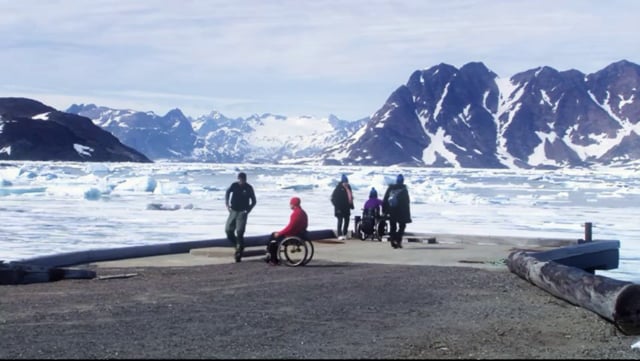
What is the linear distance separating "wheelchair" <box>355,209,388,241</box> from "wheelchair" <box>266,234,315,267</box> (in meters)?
5.78

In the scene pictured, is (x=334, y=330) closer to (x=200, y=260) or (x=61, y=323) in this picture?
(x=61, y=323)

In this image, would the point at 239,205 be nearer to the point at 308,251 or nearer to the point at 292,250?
the point at 292,250

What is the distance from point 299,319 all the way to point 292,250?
6.52m

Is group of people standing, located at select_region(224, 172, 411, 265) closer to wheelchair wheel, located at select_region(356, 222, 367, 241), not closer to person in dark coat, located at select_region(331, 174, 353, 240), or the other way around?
person in dark coat, located at select_region(331, 174, 353, 240)

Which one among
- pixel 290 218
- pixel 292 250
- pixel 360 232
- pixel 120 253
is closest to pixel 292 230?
pixel 290 218

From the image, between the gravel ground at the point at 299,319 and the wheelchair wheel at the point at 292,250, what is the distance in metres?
1.49

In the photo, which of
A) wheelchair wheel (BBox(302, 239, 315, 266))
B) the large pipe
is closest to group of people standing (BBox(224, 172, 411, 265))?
wheelchair wheel (BBox(302, 239, 315, 266))

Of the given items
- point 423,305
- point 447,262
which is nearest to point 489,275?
point 447,262

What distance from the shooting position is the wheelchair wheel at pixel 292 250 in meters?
16.6

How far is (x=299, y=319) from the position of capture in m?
10.4

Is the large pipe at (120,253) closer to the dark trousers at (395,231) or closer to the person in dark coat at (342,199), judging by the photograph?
the person in dark coat at (342,199)

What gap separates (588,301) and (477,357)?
354 cm

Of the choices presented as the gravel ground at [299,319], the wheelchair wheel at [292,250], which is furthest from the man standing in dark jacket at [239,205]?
the gravel ground at [299,319]

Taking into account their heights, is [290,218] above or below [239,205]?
below
